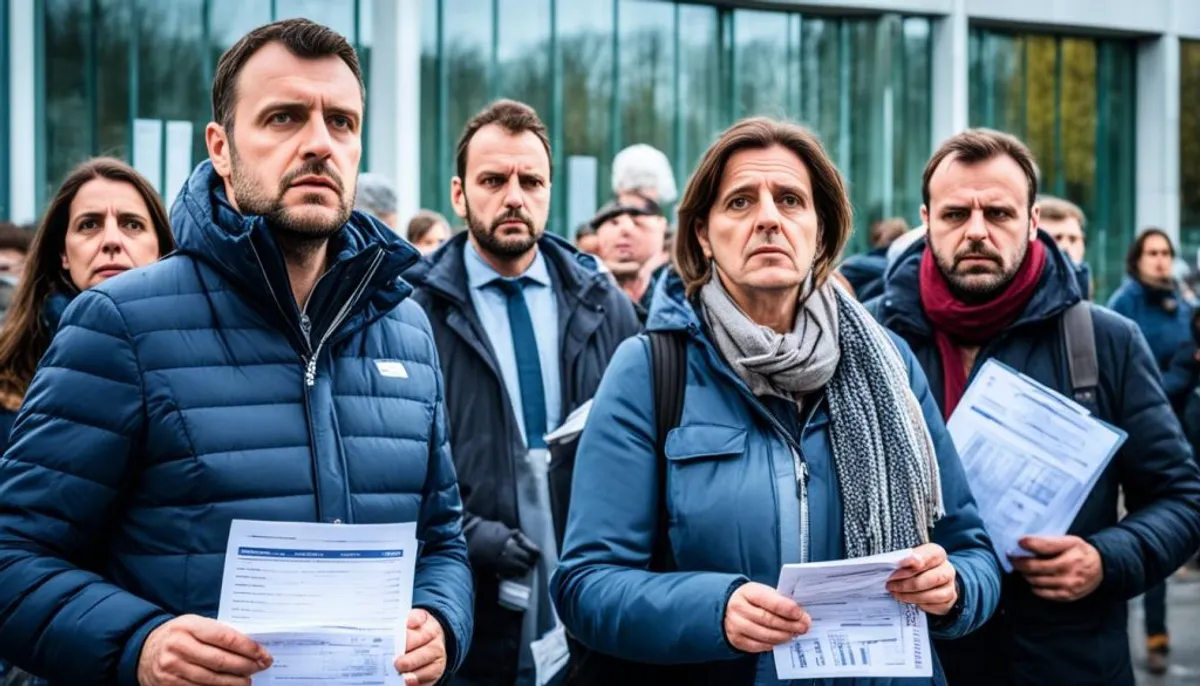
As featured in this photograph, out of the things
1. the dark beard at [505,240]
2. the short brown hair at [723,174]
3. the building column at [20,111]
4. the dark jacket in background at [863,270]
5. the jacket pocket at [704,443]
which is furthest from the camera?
the building column at [20,111]

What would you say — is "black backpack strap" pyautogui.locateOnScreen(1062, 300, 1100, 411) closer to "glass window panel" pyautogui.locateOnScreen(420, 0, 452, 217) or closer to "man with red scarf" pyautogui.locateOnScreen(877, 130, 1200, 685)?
"man with red scarf" pyautogui.locateOnScreen(877, 130, 1200, 685)

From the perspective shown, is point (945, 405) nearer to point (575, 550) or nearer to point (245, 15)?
point (575, 550)

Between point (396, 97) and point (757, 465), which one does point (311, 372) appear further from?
point (396, 97)

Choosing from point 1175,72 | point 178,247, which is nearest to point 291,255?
point 178,247

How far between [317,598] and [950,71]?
18.6 metres

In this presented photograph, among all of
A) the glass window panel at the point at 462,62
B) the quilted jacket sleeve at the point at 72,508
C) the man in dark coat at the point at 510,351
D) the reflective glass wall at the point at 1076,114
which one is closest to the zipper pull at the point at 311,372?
the quilted jacket sleeve at the point at 72,508

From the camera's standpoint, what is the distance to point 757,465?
285cm

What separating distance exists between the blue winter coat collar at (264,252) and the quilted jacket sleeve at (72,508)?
0.24 metres

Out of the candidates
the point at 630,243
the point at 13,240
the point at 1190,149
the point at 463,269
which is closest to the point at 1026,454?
the point at 463,269

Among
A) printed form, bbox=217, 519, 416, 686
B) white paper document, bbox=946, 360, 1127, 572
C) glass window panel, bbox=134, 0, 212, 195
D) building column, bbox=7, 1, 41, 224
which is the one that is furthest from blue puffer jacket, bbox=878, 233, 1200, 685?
glass window panel, bbox=134, 0, 212, 195

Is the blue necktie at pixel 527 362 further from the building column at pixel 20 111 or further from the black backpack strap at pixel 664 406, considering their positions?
the building column at pixel 20 111

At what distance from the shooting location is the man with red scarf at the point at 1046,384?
3.61 metres

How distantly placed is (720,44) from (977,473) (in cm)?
1558

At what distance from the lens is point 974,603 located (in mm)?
2859
